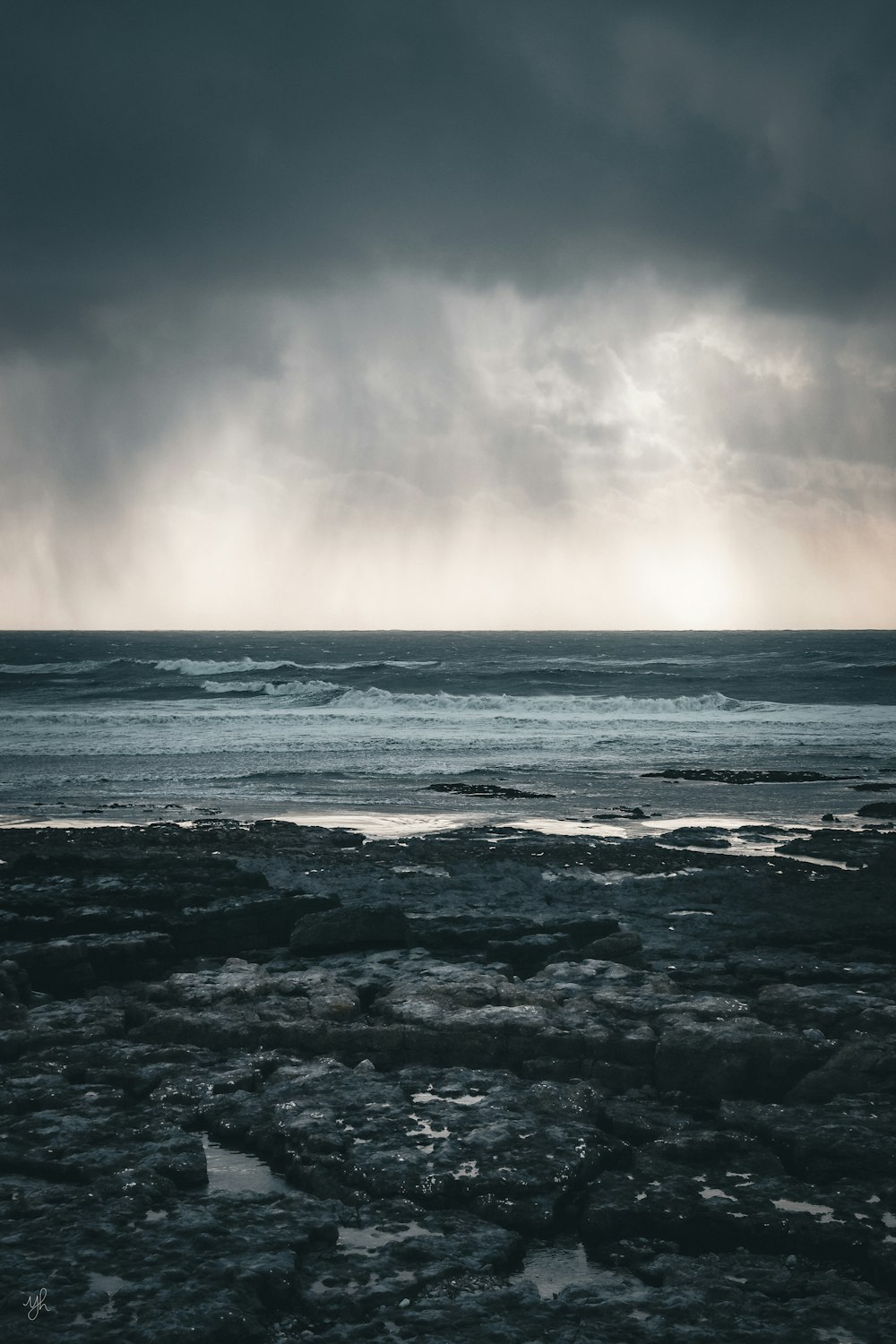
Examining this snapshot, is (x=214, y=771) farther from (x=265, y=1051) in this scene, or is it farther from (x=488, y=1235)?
(x=488, y=1235)

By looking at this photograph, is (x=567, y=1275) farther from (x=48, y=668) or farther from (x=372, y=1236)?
(x=48, y=668)

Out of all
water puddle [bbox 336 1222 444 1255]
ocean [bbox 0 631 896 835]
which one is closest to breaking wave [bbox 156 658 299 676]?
ocean [bbox 0 631 896 835]

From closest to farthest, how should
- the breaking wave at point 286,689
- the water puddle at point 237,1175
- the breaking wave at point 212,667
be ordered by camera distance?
the water puddle at point 237,1175
the breaking wave at point 286,689
the breaking wave at point 212,667

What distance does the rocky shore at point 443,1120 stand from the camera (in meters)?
4.31

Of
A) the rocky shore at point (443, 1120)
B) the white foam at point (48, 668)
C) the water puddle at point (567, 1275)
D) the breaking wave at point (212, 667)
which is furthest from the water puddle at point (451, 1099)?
the white foam at point (48, 668)

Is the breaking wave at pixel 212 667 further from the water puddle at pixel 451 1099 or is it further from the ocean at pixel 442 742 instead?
the water puddle at pixel 451 1099

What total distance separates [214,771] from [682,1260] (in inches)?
834

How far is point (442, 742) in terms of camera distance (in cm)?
3147

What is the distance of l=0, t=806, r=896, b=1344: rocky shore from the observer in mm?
4312

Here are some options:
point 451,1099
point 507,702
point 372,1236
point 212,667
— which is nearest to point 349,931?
point 451,1099

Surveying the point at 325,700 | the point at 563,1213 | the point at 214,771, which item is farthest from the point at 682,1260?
the point at 325,700
